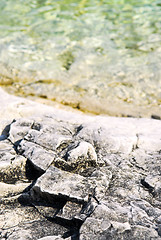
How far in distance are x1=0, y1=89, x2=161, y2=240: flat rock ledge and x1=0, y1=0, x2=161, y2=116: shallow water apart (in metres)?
1.32

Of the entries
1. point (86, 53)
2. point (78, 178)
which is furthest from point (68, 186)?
point (86, 53)

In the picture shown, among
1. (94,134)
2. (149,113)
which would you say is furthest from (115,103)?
(94,134)

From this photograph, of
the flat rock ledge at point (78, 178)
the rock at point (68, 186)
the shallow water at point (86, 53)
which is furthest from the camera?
the shallow water at point (86, 53)

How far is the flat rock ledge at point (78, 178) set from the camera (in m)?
1.80

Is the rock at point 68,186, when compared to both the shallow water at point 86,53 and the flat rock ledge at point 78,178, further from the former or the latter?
the shallow water at point 86,53

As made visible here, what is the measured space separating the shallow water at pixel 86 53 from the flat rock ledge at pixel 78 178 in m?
1.32

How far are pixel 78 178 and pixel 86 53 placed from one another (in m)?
3.31

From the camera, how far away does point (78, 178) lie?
2129 mm

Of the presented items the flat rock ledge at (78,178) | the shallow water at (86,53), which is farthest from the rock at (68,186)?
the shallow water at (86,53)

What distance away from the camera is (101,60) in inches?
195

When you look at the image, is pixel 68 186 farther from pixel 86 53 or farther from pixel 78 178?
pixel 86 53

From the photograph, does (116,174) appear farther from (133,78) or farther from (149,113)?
(133,78)

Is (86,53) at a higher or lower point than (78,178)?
lower

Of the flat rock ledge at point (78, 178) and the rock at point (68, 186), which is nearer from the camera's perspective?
the flat rock ledge at point (78, 178)
